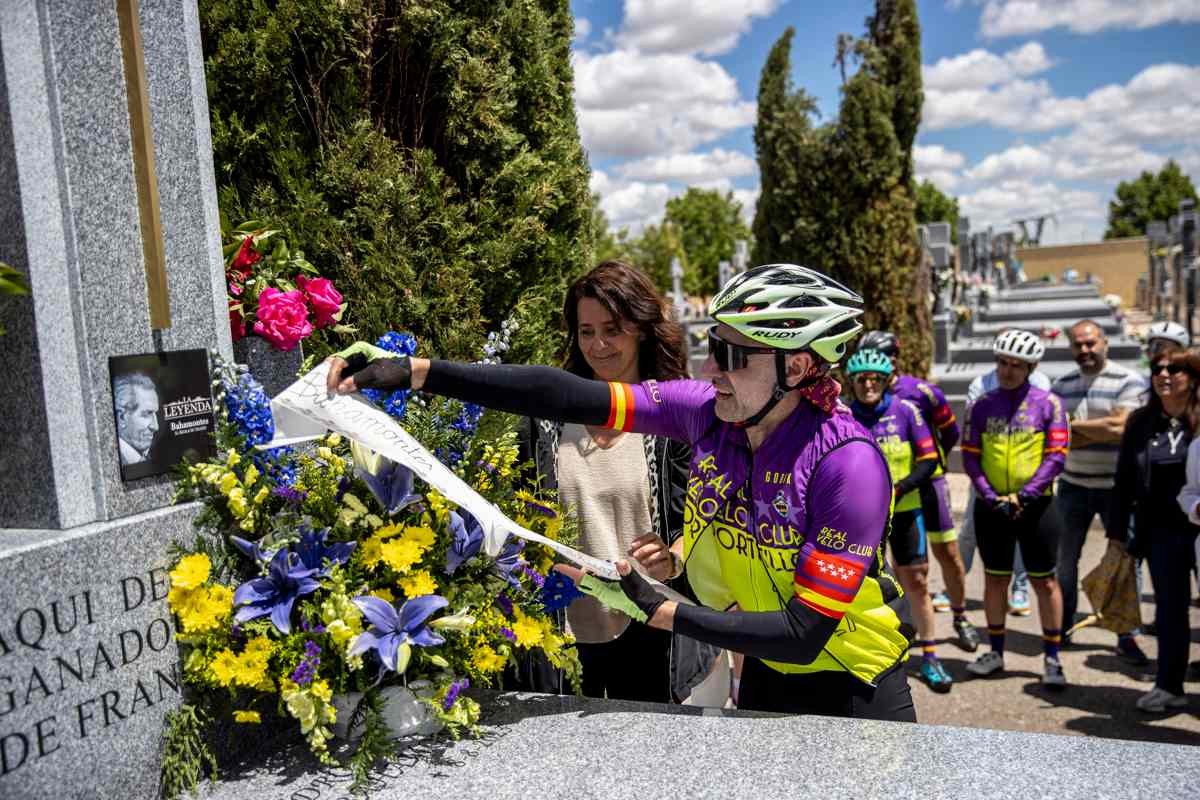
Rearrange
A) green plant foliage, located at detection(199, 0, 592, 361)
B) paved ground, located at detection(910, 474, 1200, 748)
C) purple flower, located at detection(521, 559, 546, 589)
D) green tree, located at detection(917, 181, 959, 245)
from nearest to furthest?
purple flower, located at detection(521, 559, 546, 589) → green plant foliage, located at detection(199, 0, 592, 361) → paved ground, located at detection(910, 474, 1200, 748) → green tree, located at detection(917, 181, 959, 245)

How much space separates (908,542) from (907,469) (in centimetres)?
44

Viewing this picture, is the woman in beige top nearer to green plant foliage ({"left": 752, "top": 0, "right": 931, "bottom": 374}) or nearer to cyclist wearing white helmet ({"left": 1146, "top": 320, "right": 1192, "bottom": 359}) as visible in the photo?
cyclist wearing white helmet ({"left": 1146, "top": 320, "right": 1192, "bottom": 359})

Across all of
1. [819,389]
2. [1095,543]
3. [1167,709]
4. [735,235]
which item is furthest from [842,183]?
[735,235]

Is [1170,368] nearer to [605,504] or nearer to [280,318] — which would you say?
[605,504]

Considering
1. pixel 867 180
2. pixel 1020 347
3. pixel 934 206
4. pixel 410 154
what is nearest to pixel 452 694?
pixel 410 154

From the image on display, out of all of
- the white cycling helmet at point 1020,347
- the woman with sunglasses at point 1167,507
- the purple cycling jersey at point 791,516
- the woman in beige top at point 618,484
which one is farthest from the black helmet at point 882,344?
the purple cycling jersey at point 791,516

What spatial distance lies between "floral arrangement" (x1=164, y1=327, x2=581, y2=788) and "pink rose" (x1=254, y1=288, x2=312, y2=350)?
1.09ft

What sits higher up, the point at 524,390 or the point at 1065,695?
the point at 524,390

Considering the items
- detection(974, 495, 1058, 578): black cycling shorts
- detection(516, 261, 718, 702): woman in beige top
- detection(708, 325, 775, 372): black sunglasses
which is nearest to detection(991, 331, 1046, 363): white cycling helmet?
detection(974, 495, 1058, 578): black cycling shorts

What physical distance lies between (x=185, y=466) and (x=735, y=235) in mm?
68388

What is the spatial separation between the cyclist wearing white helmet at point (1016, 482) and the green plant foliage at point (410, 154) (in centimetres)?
336

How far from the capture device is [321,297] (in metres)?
2.75

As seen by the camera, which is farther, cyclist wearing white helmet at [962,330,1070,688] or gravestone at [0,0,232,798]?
cyclist wearing white helmet at [962,330,1070,688]

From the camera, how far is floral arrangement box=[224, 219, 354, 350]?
2580mm
